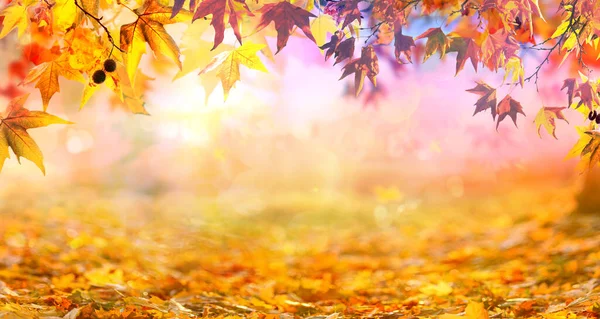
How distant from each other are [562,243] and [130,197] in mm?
8310

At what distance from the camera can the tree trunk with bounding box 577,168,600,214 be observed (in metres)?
6.02

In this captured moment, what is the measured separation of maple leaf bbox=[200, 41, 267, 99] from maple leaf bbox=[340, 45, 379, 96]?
1.30ft

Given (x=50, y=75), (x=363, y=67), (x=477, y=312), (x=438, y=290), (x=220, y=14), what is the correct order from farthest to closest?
(x=438, y=290), (x=477, y=312), (x=363, y=67), (x=50, y=75), (x=220, y=14)

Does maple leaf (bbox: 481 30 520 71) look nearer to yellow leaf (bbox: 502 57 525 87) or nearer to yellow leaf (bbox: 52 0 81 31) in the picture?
yellow leaf (bbox: 502 57 525 87)

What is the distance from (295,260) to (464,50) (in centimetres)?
380

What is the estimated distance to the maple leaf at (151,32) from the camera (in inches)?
70.1

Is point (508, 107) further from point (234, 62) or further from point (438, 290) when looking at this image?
point (438, 290)

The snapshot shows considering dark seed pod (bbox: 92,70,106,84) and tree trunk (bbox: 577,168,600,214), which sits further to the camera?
tree trunk (bbox: 577,168,600,214)

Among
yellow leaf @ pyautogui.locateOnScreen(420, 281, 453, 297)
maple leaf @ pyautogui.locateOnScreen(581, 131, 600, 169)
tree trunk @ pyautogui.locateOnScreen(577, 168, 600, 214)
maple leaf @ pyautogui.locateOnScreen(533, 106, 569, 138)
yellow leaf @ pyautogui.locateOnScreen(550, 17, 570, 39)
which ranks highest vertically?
tree trunk @ pyautogui.locateOnScreen(577, 168, 600, 214)

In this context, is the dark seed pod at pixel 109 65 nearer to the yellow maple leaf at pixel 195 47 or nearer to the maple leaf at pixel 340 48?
the yellow maple leaf at pixel 195 47

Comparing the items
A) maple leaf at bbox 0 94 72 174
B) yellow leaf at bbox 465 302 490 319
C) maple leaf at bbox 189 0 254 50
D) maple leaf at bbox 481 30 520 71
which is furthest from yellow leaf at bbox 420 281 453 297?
maple leaf at bbox 0 94 72 174

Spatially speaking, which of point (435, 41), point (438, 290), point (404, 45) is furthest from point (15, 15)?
point (438, 290)

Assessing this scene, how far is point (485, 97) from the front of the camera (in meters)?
2.18

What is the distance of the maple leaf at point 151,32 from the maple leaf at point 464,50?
3.78ft
